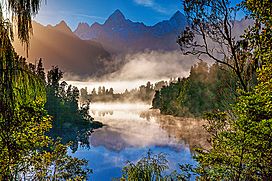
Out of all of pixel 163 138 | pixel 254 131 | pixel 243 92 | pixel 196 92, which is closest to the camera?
pixel 254 131

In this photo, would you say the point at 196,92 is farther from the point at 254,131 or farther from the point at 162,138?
the point at 254,131

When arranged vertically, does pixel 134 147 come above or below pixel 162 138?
below

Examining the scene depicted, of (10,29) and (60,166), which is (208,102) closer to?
(60,166)

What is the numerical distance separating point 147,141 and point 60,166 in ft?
137

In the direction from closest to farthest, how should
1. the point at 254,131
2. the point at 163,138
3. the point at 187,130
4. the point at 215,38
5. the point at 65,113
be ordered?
the point at 254,131 → the point at 215,38 → the point at 163,138 → the point at 187,130 → the point at 65,113

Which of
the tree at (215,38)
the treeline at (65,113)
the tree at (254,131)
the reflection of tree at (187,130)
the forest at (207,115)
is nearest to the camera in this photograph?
the forest at (207,115)

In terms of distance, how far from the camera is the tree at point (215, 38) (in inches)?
339

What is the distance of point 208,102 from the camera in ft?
218

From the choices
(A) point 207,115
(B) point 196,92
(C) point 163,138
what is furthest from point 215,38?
(B) point 196,92

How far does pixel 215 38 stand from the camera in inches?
364

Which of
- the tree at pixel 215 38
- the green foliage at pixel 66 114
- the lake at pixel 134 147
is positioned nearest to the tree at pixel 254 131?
the tree at pixel 215 38

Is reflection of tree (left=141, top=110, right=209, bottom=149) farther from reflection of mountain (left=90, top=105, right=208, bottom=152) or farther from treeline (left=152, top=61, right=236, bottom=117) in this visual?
treeline (left=152, top=61, right=236, bottom=117)

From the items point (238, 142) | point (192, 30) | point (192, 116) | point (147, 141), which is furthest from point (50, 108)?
point (238, 142)

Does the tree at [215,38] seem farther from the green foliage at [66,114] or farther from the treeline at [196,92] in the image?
→ the treeline at [196,92]
